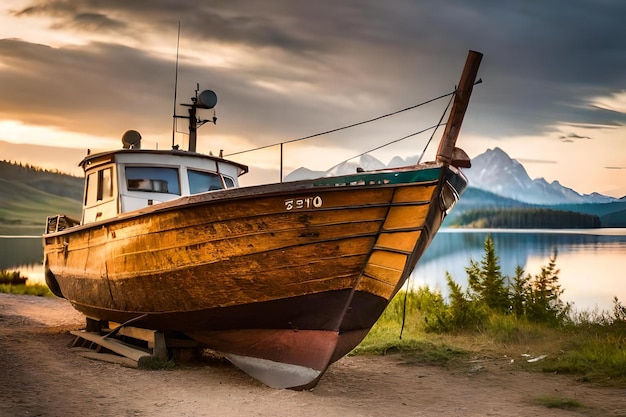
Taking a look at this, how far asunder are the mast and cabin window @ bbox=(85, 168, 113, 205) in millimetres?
5658

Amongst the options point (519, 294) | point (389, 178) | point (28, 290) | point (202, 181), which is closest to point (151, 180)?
point (202, 181)

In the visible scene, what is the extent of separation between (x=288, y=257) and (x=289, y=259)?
0.03m

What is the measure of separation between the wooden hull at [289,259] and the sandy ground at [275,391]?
0.55 m

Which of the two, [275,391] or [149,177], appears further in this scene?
[149,177]

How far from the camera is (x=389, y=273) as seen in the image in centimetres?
756

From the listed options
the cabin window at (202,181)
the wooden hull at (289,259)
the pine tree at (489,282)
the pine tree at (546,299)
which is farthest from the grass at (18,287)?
the pine tree at (546,299)

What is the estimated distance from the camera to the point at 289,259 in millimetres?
7535

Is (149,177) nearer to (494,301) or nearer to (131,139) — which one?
(131,139)

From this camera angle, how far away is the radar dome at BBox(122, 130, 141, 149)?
11.5 m

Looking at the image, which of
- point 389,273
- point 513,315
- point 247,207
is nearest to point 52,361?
point 247,207

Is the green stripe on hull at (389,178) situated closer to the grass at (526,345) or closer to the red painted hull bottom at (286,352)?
the red painted hull bottom at (286,352)

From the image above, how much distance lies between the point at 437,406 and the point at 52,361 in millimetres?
5355

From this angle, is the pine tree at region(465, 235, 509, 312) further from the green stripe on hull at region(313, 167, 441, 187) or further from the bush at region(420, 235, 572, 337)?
the green stripe on hull at region(313, 167, 441, 187)

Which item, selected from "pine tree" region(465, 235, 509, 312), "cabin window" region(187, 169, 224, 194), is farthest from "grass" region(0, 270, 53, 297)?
"pine tree" region(465, 235, 509, 312)
